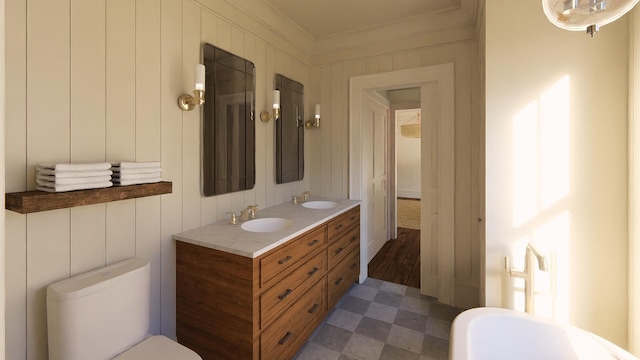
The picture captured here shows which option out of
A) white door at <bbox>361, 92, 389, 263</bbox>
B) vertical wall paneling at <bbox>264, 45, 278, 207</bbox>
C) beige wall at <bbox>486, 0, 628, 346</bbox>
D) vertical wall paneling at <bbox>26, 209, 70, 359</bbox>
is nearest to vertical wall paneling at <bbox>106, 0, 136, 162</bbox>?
vertical wall paneling at <bbox>26, 209, 70, 359</bbox>

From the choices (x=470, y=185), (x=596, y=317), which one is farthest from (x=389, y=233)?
(x=596, y=317)

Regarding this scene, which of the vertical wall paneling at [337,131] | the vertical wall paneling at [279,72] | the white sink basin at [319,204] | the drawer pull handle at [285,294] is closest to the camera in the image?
the drawer pull handle at [285,294]

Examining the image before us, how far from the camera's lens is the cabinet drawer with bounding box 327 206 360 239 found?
2186 millimetres

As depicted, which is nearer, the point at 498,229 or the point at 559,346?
the point at 559,346

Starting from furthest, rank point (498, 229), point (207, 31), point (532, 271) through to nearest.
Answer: point (207, 31), point (498, 229), point (532, 271)

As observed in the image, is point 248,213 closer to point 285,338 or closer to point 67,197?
point 285,338

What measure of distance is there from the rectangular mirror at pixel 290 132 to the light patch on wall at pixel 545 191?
1.79 m

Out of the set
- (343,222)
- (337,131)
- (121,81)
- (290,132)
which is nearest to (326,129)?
(337,131)

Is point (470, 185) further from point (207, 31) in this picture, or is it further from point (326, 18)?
point (207, 31)

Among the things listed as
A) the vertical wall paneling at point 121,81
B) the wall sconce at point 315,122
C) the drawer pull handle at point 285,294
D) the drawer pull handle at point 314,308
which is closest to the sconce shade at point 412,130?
the wall sconce at point 315,122

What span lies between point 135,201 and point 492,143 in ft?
6.72

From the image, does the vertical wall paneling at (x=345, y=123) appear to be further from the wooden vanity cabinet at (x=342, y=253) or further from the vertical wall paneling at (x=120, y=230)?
the vertical wall paneling at (x=120, y=230)

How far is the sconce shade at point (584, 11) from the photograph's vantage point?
0.72 meters

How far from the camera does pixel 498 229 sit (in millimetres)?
1573
